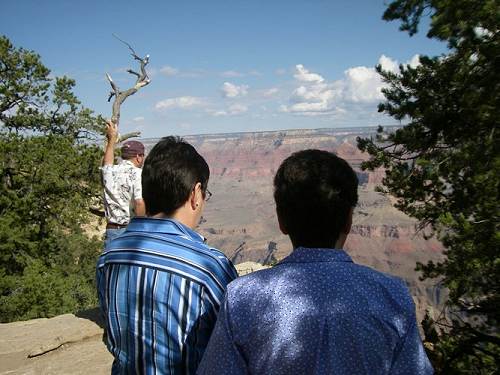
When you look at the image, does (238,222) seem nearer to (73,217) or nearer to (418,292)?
(418,292)

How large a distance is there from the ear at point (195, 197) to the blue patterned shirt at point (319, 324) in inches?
22.2

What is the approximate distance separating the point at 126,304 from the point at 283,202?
0.77 m

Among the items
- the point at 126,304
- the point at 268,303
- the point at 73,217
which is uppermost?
the point at 268,303

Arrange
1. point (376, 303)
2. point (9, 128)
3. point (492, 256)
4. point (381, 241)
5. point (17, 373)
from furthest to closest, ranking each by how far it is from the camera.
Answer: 1. point (381, 241)
2. point (9, 128)
3. point (492, 256)
4. point (17, 373)
5. point (376, 303)

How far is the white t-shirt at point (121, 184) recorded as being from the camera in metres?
4.13

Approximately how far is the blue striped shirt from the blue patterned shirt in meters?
0.28

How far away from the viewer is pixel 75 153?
13273 mm

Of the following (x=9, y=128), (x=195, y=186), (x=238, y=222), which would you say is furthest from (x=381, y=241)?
(x=195, y=186)

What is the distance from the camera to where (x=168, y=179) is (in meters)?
1.77

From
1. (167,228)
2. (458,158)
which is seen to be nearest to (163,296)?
(167,228)

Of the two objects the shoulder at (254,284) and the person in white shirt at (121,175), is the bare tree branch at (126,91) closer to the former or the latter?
the person in white shirt at (121,175)

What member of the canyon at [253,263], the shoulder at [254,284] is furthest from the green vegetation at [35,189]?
the shoulder at [254,284]

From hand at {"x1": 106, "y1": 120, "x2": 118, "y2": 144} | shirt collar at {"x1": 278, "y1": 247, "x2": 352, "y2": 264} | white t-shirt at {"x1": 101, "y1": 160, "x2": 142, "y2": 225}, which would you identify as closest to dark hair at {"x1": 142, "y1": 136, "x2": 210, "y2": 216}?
shirt collar at {"x1": 278, "y1": 247, "x2": 352, "y2": 264}

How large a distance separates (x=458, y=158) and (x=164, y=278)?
5271 millimetres
